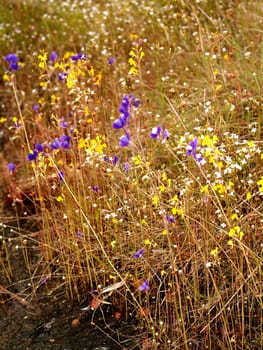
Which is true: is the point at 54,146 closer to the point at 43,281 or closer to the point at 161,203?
the point at 43,281

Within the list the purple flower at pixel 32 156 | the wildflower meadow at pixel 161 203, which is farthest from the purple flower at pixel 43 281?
the purple flower at pixel 32 156

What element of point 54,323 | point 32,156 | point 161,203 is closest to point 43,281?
point 54,323

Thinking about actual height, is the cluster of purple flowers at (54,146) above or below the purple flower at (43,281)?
above

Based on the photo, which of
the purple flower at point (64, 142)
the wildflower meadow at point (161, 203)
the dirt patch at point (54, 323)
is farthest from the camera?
the purple flower at point (64, 142)

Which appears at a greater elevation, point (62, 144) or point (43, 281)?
point (62, 144)

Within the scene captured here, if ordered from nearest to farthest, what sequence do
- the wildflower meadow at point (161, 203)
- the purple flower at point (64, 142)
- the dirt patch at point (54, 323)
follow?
the wildflower meadow at point (161, 203)
the dirt patch at point (54, 323)
the purple flower at point (64, 142)

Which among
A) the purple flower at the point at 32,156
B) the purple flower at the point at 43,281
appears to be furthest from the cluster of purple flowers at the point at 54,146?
the purple flower at the point at 43,281

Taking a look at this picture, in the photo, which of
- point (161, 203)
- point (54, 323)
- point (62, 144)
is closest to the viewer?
point (161, 203)

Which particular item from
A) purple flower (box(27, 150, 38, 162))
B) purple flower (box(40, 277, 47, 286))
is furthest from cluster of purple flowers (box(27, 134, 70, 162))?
purple flower (box(40, 277, 47, 286))

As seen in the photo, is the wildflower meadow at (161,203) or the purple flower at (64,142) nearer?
the wildflower meadow at (161,203)

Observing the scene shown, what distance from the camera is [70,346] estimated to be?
2.59m

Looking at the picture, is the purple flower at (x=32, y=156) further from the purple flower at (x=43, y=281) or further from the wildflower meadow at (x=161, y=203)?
the purple flower at (x=43, y=281)

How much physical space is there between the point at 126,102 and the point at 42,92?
3.13m

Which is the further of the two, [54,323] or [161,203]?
[54,323]
